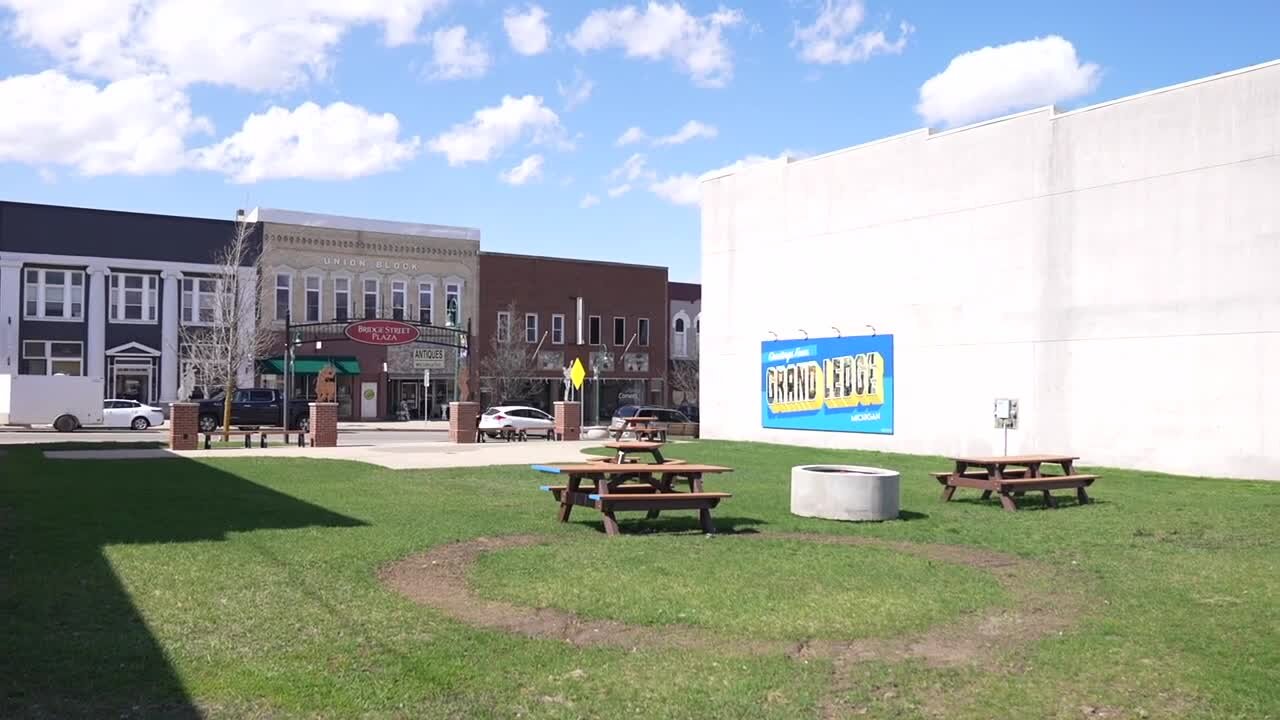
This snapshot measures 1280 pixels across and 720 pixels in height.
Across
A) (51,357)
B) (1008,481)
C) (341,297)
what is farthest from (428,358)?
(1008,481)

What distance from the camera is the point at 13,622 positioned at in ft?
24.2

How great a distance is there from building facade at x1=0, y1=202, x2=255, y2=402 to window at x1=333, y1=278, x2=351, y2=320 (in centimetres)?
491

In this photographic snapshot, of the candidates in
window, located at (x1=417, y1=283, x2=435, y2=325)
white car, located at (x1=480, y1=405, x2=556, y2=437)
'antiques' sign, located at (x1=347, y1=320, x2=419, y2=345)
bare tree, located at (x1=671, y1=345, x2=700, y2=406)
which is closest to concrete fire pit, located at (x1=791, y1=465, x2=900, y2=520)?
'antiques' sign, located at (x1=347, y1=320, x2=419, y2=345)

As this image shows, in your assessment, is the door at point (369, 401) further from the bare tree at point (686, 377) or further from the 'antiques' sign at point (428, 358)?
the bare tree at point (686, 377)

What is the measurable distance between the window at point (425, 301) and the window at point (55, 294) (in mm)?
17311

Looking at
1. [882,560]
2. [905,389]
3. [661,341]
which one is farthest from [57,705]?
→ [661,341]

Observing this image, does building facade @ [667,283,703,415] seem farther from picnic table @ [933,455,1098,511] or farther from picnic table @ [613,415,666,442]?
picnic table @ [933,455,1098,511]

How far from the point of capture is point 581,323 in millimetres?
67812

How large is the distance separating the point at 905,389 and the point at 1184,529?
1614 cm

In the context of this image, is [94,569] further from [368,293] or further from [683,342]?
[683,342]

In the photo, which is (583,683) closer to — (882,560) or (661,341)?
(882,560)

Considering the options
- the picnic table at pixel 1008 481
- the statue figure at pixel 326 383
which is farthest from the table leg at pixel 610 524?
the statue figure at pixel 326 383

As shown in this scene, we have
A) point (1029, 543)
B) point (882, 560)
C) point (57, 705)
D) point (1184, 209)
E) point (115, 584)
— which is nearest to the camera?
point (57, 705)

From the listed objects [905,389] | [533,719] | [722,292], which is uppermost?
[722,292]
